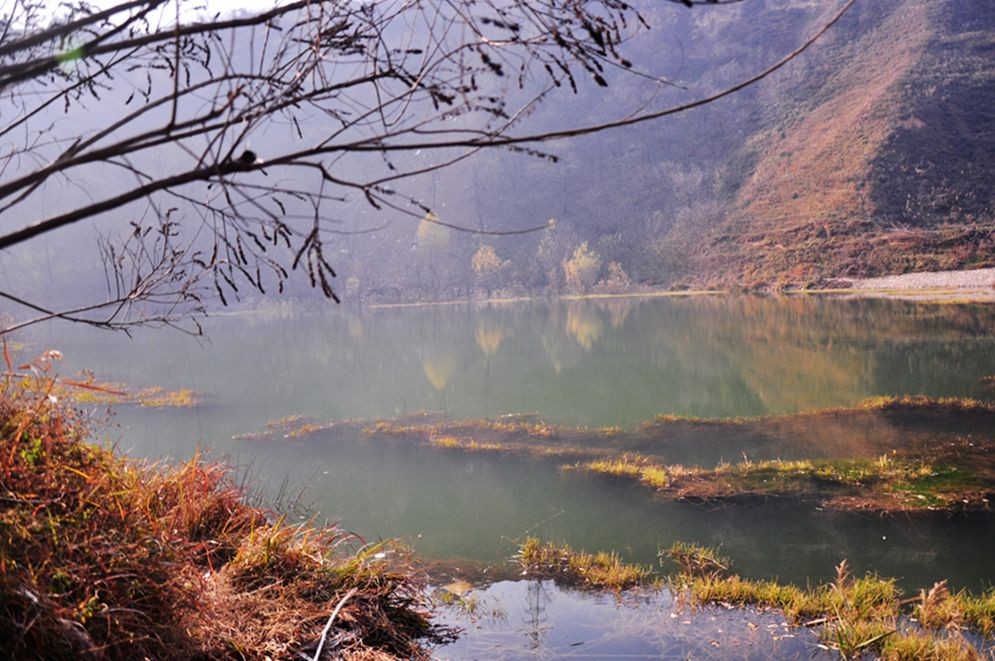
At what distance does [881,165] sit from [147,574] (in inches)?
2420

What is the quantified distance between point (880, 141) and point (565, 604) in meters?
61.8

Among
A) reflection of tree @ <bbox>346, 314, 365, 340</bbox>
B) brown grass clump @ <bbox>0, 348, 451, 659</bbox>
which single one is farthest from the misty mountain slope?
brown grass clump @ <bbox>0, 348, 451, 659</bbox>

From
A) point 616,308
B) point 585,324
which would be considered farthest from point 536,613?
point 616,308

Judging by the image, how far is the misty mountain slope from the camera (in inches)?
1865

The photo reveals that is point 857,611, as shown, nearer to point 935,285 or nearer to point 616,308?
point 935,285

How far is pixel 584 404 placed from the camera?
666 inches

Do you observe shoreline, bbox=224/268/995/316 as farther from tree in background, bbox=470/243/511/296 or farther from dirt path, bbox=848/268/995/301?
tree in background, bbox=470/243/511/296

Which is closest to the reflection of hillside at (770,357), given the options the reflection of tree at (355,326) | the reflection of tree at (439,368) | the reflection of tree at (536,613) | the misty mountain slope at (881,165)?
the reflection of tree at (439,368)

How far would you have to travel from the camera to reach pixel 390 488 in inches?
431

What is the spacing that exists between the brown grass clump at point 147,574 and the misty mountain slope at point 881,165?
148ft

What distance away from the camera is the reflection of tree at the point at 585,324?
30158 millimetres

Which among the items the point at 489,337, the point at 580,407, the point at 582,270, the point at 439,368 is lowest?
the point at 580,407

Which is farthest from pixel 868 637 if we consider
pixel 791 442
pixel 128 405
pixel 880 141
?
pixel 880 141

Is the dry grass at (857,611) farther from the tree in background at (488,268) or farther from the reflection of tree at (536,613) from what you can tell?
the tree in background at (488,268)
